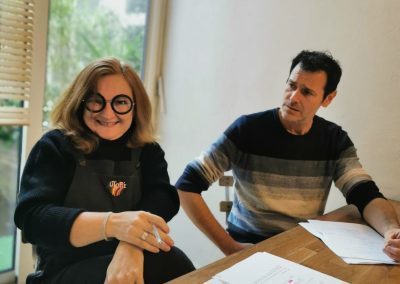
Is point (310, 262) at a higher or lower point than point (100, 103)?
lower

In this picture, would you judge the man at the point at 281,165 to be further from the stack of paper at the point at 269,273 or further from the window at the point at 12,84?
the window at the point at 12,84

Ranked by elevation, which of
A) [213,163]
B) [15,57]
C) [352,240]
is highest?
[15,57]

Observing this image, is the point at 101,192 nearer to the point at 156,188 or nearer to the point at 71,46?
the point at 156,188

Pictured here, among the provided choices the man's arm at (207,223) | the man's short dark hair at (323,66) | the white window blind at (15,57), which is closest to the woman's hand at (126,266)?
the man's arm at (207,223)

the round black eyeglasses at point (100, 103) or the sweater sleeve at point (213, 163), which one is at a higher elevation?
the round black eyeglasses at point (100, 103)

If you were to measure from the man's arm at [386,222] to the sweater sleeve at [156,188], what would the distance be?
65 centimetres

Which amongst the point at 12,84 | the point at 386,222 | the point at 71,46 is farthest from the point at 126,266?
the point at 71,46

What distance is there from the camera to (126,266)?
937mm

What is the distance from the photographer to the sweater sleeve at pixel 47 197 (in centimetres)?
98

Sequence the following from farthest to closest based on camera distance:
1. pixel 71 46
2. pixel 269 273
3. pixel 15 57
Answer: pixel 71 46 → pixel 15 57 → pixel 269 273

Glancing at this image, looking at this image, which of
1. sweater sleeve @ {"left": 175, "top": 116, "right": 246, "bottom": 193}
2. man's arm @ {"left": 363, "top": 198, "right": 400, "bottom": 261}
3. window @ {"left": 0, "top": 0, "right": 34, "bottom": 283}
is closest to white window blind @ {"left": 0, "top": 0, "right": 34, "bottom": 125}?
window @ {"left": 0, "top": 0, "right": 34, "bottom": 283}

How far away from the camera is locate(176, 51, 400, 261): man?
4.91 ft

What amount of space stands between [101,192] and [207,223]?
0.50 metres

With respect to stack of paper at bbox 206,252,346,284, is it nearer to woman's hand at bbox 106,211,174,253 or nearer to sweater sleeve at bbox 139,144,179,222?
woman's hand at bbox 106,211,174,253
